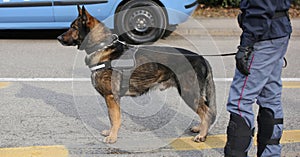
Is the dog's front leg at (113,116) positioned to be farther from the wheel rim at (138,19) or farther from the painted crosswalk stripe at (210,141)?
the wheel rim at (138,19)

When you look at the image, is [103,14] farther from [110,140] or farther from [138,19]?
[110,140]

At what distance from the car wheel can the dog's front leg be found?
4.92 metres

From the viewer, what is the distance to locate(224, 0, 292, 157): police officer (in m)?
3.02

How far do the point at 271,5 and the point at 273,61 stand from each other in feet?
1.42

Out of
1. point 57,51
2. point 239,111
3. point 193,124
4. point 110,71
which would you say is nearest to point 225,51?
point 57,51

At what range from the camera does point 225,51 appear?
8727 mm

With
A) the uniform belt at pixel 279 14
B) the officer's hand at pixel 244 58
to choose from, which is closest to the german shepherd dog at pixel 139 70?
the officer's hand at pixel 244 58

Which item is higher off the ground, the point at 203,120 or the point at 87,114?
the point at 203,120

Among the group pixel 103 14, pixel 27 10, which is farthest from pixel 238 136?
pixel 27 10

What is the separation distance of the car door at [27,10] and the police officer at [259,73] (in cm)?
644

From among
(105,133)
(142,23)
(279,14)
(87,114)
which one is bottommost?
(142,23)

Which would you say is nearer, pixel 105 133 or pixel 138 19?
pixel 105 133

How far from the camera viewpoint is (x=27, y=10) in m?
9.12

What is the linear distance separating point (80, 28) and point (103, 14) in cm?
511
